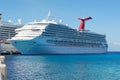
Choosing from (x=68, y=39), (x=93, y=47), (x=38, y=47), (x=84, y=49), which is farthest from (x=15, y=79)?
(x=93, y=47)

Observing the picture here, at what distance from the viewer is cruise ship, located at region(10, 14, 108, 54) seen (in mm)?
86562

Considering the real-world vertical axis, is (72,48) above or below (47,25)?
below

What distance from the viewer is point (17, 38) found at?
8831 cm

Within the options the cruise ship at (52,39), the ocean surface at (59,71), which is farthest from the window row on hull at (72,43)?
the ocean surface at (59,71)

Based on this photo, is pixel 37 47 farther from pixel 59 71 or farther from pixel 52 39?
pixel 59 71

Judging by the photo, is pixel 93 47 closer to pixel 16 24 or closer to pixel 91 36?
pixel 91 36

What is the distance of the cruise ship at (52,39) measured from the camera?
284 feet

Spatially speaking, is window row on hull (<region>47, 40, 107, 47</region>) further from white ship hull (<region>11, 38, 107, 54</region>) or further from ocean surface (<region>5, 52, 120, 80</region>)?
ocean surface (<region>5, 52, 120, 80</region>)

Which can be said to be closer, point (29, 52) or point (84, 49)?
point (29, 52)

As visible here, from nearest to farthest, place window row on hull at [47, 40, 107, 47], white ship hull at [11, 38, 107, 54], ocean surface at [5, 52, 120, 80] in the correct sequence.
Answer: ocean surface at [5, 52, 120, 80]
white ship hull at [11, 38, 107, 54]
window row on hull at [47, 40, 107, 47]

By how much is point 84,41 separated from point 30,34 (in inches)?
974

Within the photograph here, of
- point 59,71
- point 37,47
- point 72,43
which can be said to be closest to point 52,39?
point 37,47

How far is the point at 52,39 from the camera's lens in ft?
302

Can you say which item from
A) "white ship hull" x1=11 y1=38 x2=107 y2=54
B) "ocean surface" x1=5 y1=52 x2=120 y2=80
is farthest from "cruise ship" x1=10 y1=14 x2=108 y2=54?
"ocean surface" x1=5 y1=52 x2=120 y2=80
